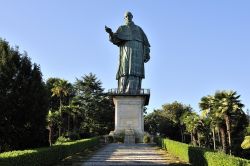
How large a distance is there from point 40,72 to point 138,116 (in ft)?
79.5

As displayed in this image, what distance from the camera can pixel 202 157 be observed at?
645 inches

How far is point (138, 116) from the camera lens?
45188 millimetres

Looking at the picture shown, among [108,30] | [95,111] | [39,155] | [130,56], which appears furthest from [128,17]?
[39,155]

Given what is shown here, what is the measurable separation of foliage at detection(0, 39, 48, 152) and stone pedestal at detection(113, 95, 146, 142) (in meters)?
24.0

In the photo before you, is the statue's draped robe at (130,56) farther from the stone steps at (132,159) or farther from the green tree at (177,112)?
the green tree at (177,112)

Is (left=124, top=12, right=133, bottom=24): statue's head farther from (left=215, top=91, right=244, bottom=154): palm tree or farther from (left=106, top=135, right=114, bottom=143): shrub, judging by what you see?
(left=215, top=91, right=244, bottom=154): palm tree

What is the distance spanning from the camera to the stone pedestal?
148 feet

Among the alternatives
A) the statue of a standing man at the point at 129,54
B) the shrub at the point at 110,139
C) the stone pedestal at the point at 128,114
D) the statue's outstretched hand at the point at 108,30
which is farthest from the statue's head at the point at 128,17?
the shrub at the point at 110,139

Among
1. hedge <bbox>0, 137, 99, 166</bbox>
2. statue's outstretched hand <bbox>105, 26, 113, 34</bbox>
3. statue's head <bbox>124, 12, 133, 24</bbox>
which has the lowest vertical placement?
hedge <bbox>0, 137, 99, 166</bbox>

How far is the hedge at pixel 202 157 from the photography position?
12.1 metres

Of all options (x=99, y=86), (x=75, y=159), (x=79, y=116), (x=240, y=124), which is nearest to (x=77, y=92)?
(x=99, y=86)

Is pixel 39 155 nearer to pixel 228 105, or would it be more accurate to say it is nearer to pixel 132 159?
pixel 132 159

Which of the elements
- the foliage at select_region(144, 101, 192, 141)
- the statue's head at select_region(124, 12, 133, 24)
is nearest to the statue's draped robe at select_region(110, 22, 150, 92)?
the statue's head at select_region(124, 12, 133, 24)

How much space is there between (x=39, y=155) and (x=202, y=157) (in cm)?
709
